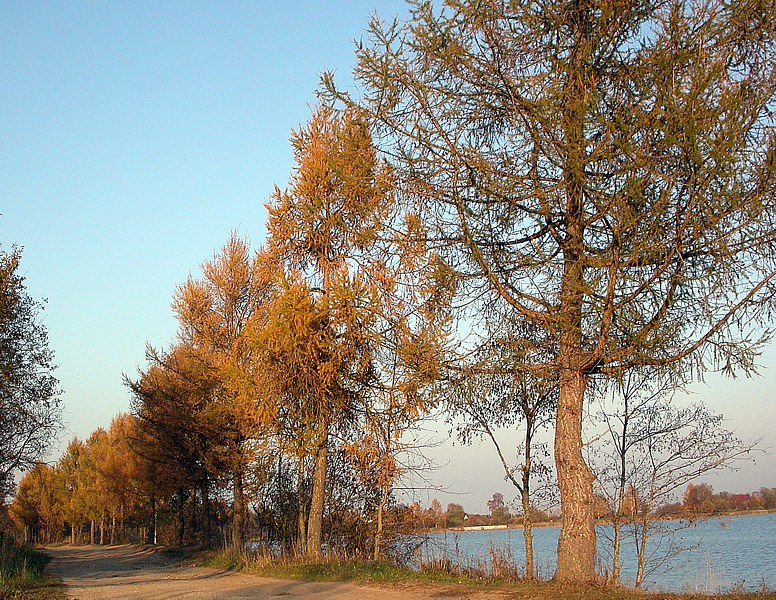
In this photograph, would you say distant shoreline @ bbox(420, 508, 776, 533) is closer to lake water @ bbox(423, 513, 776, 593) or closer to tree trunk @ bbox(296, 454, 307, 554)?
lake water @ bbox(423, 513, 776, 593)

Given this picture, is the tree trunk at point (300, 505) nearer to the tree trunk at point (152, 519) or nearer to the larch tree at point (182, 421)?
the larch tree at point (182, 421)

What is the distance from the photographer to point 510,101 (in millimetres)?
10406

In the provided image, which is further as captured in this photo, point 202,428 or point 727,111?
point 202,428

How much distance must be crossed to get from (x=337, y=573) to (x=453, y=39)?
10695 mm

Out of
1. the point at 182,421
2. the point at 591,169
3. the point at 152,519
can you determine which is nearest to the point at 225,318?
the point at 182,421

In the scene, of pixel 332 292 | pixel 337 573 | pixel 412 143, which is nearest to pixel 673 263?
pixel 412 143

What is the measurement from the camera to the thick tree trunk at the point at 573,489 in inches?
410

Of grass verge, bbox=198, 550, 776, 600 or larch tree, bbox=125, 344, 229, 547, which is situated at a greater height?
larch tree, bbox=125, 344, 229, 547

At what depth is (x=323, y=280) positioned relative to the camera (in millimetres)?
17344

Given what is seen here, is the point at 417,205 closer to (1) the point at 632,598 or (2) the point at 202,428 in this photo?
(1) the point at 632,598

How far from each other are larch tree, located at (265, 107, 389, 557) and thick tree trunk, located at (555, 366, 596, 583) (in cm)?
549

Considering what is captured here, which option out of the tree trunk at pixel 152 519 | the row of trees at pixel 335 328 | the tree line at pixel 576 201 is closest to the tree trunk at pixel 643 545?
the tree line at pixel 576 201

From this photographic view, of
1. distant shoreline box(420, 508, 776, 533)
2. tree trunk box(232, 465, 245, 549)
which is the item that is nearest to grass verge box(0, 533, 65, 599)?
tree trunk box(232, 465, 245, 549)

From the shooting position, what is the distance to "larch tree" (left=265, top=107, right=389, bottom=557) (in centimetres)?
1553
